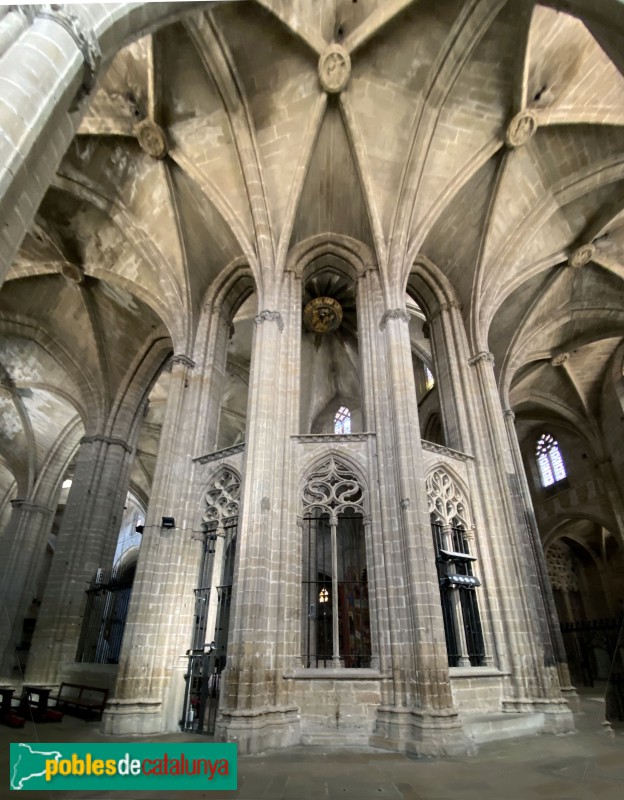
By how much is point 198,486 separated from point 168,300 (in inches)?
242

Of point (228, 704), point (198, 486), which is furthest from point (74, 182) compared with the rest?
point (228, 704)

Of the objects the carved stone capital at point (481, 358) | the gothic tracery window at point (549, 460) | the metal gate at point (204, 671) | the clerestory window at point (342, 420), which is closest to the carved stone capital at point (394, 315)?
the carved stone capital at point (481, 358)

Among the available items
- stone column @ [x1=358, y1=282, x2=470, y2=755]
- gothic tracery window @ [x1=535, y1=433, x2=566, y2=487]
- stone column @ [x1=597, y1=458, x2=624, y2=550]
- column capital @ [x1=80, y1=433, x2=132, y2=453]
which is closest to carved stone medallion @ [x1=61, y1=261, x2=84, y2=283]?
column capital @ [x1=80, y1=433, x2=132, y2=453]

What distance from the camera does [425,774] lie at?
593 centimetres

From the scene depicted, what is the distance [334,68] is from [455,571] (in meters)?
12.4

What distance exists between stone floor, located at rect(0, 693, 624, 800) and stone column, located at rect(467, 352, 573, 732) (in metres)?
1.03

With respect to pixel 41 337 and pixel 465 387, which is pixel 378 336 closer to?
pixel 465 387

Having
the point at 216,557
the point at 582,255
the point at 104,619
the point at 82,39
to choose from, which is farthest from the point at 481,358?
the point at 104,619

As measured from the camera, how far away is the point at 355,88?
1177 centimetres

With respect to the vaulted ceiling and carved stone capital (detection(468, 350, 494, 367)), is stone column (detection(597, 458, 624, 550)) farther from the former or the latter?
carved stone capital (detection(468, 350, 494, 367))

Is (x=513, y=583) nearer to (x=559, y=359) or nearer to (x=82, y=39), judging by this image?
(x=82, y=39)

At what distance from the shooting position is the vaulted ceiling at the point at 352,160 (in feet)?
35.7

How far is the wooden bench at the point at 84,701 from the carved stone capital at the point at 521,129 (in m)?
16.9

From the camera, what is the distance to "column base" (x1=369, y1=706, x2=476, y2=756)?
705 centimetres
